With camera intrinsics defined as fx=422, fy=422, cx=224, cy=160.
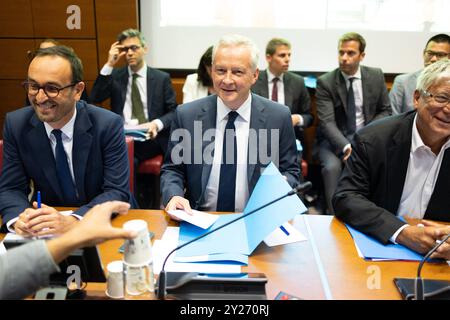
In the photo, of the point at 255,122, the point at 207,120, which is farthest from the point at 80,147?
the point at 255,122

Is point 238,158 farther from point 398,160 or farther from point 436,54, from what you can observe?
point 436,54

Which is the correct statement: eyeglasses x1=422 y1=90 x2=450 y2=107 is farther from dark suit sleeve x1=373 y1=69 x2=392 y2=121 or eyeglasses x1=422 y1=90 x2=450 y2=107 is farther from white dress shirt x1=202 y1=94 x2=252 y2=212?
dark suit sleeve x1=373 y1=69 x2=392 y2=121

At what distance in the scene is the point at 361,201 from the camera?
1.86 m

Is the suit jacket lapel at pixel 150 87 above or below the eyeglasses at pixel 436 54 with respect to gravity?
below

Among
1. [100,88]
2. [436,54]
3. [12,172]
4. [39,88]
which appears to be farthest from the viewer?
[100,88]

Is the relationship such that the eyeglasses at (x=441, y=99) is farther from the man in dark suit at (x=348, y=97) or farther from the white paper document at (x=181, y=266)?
the man in dark suit at (x=348, y=97)

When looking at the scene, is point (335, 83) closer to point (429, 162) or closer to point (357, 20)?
point (357, 20)

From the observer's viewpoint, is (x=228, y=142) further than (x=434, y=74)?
Yes

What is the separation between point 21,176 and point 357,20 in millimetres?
3982

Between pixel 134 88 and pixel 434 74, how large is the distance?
2.86 m

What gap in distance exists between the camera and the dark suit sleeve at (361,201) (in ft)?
5.64

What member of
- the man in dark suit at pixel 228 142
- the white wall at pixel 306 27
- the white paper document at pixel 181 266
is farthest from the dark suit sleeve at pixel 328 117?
the white paper document at pixel 181 266

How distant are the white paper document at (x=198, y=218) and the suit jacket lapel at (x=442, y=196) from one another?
102cm
